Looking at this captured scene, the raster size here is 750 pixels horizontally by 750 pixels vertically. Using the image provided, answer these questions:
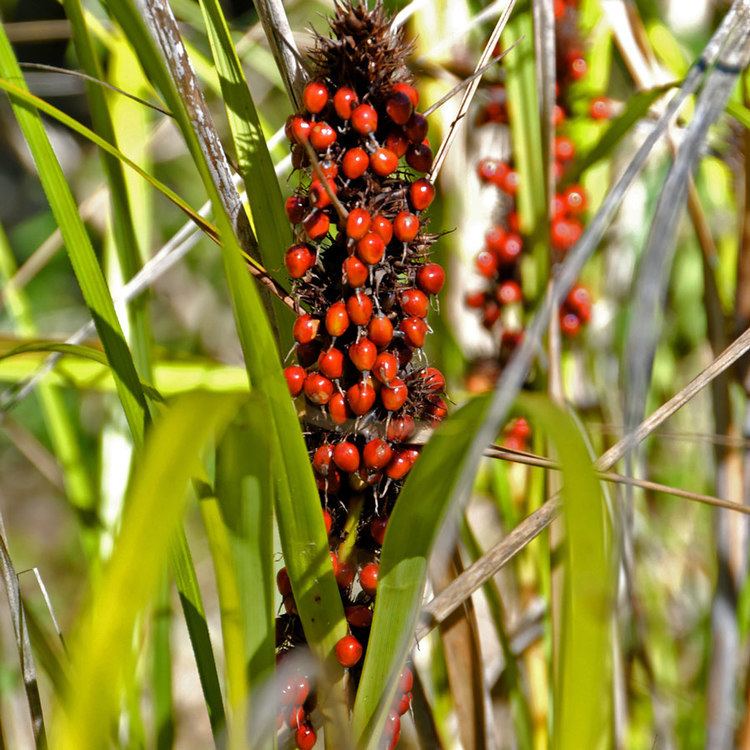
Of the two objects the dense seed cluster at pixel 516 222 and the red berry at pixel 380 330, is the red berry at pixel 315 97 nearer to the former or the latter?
the red berry at pixel 380 330

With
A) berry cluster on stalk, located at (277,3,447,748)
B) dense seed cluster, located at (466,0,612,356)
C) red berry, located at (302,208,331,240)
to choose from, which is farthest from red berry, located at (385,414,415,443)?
dense seed cluster, located at (466,0,612,356)

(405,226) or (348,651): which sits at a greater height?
(405,226)

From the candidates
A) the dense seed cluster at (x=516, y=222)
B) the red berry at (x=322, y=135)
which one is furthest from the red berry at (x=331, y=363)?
the dense seed cluster at (x=516, y=222)

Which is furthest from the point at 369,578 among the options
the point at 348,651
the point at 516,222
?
the point at 516,222

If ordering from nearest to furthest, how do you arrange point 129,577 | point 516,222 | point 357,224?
point 129,577 → point 357,224 → point 516,222

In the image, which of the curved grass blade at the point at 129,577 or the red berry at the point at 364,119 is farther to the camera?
the red berry at the point at 364,119

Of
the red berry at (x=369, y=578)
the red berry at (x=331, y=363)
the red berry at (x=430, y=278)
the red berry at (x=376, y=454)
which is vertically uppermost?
the red berry at (x=430, y=278)

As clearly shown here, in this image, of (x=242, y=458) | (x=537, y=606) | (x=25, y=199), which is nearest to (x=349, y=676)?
(x=242, y=458)

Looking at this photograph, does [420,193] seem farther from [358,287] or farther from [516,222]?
[516,222]
